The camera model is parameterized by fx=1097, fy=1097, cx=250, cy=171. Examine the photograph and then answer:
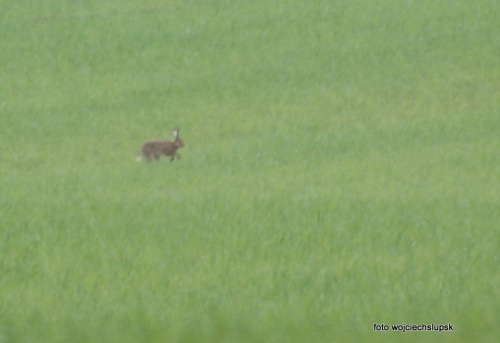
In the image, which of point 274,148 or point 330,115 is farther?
point 330,115

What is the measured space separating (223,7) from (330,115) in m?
8.81

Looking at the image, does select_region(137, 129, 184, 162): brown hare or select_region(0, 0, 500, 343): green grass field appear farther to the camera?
select_region(137, 129, 184, 162): brown hare

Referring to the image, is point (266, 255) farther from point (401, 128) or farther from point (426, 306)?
point (401, 128)

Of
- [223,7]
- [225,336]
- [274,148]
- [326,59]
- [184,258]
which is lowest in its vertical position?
[225,336]

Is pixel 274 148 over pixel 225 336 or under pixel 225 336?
over

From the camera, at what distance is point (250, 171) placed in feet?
60.0

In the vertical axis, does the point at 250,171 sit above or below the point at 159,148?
below

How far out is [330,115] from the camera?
23812 millimetres

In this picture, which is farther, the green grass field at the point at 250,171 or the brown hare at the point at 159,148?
the brown hare at the point at 159,148

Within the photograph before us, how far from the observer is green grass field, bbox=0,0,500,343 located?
29.2ft

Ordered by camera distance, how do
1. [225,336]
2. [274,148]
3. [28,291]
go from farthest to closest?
[274,148] < [28,291] < [225,336]

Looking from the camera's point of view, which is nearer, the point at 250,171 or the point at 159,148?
the point at 250,171

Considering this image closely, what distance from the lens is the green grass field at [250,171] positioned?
8914 mm

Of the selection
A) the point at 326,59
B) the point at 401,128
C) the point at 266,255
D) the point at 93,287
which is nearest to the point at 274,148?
the point at 401,128
